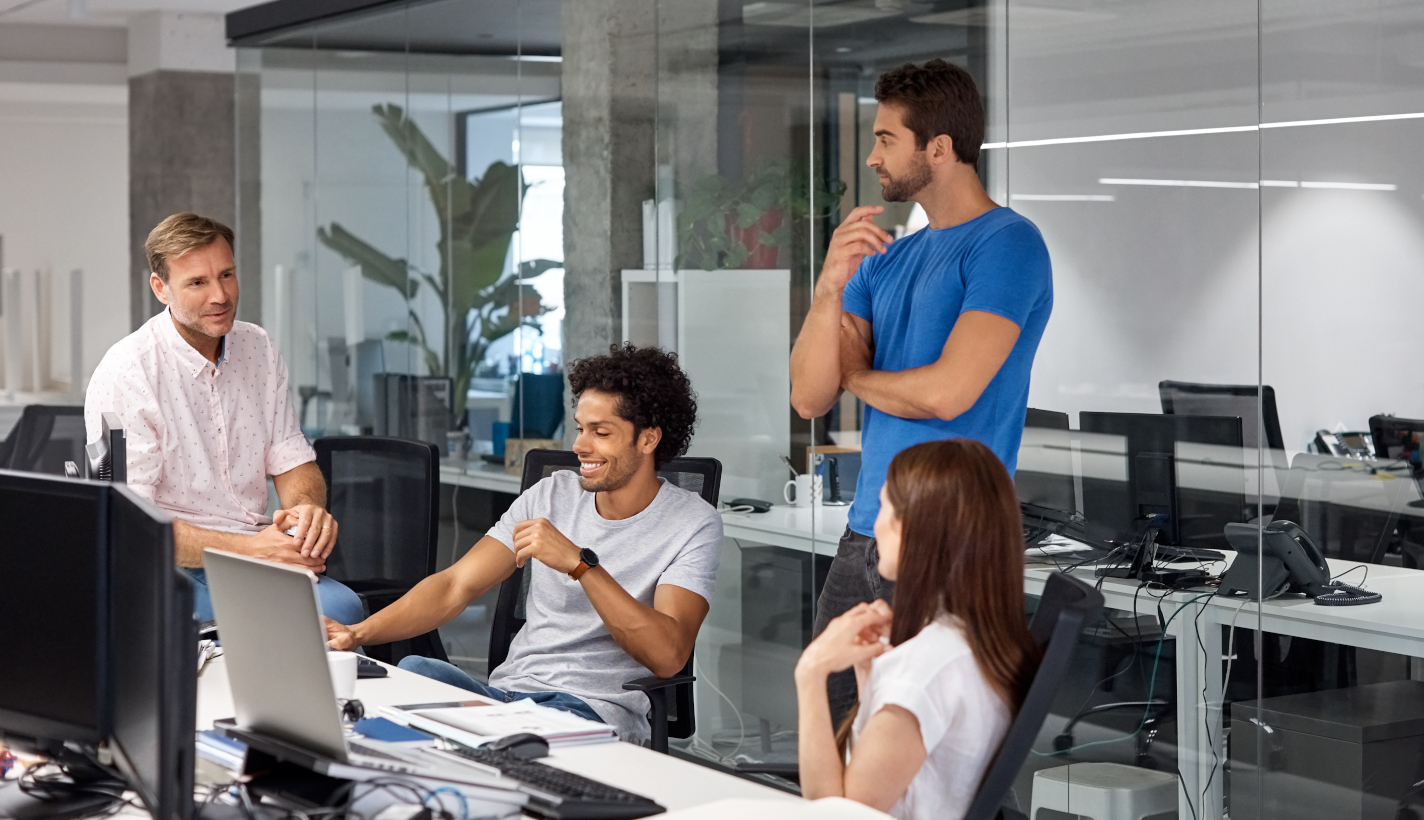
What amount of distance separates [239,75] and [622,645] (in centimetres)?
614

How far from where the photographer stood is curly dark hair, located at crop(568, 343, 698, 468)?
9.68ft

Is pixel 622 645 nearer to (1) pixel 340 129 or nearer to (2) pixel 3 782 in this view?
(2) pixel 3 782

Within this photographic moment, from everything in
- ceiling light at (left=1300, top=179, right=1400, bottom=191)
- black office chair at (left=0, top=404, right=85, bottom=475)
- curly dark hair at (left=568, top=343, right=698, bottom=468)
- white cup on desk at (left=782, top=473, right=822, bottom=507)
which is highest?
ceiling light at (left=1300, top=179, right=1400, bottom=191)

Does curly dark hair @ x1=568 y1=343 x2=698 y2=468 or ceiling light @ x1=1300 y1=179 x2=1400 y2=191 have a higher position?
ceiling light @ x1=1300 y1=179 x2=1400 y2=191

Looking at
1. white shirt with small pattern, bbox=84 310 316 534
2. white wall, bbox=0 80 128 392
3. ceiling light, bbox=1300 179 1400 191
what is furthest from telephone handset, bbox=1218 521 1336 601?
white wall, bbox=0 80 128 392

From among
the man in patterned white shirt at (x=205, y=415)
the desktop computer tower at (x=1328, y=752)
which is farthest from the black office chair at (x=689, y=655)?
the desktop computer tower at (x=1328, y=752)

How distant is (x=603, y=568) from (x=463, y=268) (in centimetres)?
357

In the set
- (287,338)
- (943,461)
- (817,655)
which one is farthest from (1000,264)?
(287,338)

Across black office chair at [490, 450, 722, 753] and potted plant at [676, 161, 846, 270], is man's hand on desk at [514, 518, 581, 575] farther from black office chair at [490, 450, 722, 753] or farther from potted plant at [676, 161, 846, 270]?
potted plant at [676, 161, 846, 270]

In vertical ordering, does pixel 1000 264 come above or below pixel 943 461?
above

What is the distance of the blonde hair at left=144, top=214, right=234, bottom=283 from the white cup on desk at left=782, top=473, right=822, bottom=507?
192 centimetres

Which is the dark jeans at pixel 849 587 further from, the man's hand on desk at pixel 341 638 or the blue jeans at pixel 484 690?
the man's hand on desk at pixel 341 638

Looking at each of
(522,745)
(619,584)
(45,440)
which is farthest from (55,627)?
(45,440)

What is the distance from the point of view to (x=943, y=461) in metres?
1.87
